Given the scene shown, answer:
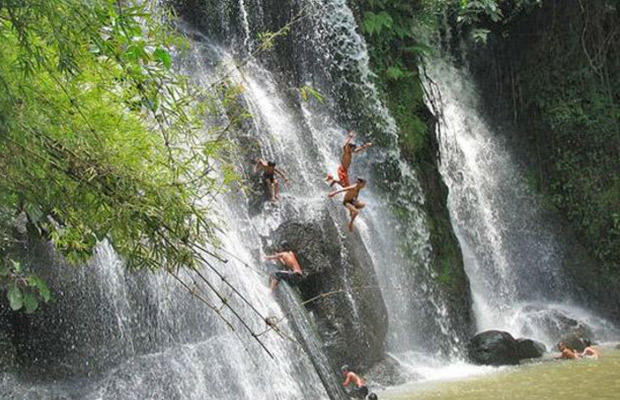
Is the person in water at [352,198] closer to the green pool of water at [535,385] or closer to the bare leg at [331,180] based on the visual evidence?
the bare leg at [331,180]

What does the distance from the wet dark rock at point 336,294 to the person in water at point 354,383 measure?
42 centimetres

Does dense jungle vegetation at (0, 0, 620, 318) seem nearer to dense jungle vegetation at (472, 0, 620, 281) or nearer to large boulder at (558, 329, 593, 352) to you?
large boulder at (558, 329, 593, 352)

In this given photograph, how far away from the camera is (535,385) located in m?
8.69

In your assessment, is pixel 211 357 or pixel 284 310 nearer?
pixel 211 357

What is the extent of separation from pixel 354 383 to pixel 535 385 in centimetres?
205

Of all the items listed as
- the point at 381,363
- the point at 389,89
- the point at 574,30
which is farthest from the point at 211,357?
the point at 574,30

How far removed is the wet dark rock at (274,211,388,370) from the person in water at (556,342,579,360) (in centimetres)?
273

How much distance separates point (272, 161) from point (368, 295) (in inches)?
92.7

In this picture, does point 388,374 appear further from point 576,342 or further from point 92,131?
point 92,131

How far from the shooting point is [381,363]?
9992 mm

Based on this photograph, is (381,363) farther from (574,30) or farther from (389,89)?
(574,30)

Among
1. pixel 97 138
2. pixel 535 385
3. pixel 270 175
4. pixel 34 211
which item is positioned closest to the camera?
pixel 97 138

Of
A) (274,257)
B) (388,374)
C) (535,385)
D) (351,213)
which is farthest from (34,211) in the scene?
(351,213)

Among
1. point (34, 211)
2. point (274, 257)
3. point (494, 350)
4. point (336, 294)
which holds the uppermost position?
point (34, 211)
